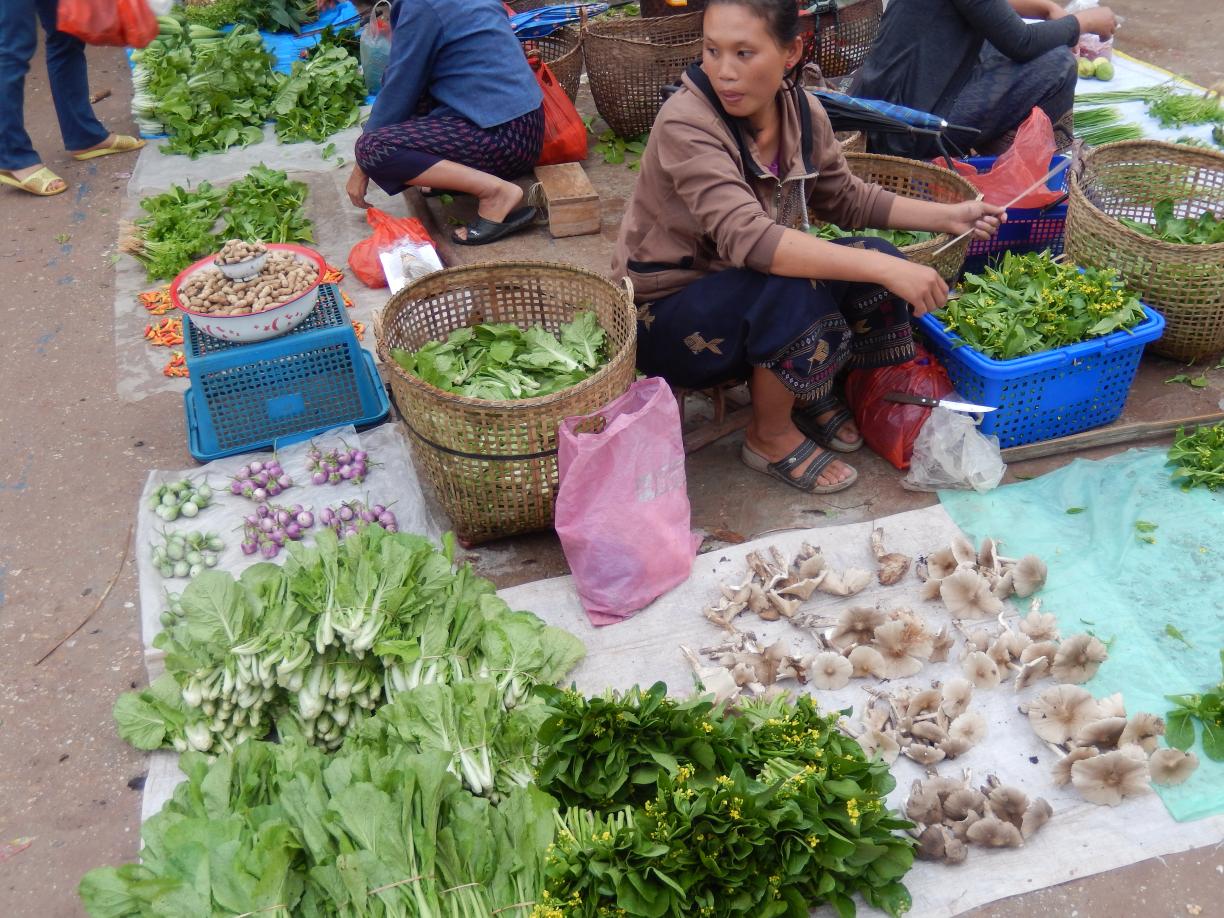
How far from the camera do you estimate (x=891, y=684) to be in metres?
2.59

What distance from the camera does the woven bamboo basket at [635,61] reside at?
5.25 metres

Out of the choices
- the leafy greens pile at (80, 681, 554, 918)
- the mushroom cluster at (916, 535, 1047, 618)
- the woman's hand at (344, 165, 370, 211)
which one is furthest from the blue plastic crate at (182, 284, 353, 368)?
the mushroom cluster at (916, 535, 1047, 618)

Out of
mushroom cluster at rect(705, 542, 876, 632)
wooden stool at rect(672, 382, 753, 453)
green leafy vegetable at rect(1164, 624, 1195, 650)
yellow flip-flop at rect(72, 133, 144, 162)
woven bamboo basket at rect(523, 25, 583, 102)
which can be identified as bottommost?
yellow flip-flop at rect(72, 133, 144, 162)

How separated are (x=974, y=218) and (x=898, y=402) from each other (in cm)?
62

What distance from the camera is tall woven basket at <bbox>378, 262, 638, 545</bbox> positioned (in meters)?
2.73

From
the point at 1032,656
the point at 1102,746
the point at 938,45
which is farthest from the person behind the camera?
the point at 938,45

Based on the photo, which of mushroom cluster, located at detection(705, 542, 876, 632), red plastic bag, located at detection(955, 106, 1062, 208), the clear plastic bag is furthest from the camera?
red plastic bag, located at detection(955, 106, 1062, 208)

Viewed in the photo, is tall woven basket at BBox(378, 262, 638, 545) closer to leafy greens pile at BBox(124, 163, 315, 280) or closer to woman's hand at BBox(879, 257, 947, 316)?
woman's hand at BBox(879, 257, 947, 316)

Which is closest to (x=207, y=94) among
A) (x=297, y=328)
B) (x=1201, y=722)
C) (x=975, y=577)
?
(x=297, y=328)

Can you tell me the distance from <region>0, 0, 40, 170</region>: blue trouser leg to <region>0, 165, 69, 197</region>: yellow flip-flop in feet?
0.26

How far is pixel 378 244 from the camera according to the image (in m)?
4.50

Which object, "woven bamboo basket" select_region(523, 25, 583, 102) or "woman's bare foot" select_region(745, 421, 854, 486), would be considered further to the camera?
"woven bamboo basket" select_region(523, 25, 583, 102)

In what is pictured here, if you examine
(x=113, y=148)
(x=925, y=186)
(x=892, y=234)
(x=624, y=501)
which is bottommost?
(x=113, y=148)

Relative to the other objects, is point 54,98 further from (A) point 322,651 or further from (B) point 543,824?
(B) point 543,824
